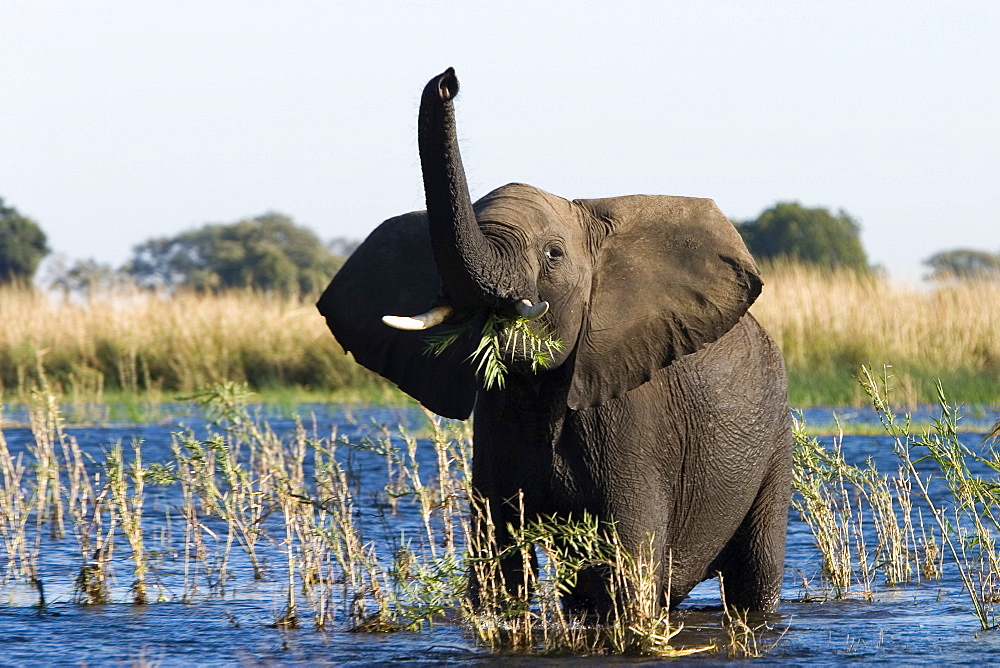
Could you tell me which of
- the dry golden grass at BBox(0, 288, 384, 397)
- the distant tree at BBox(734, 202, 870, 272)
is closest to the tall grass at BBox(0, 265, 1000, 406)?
the dry golden grass at BBox(0, 288, 384, 397)

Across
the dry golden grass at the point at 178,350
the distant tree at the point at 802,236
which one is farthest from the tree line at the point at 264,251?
the dry golden grass at the point at 178,350

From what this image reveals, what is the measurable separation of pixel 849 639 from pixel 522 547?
195 centimetres

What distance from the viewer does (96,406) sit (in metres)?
18.4

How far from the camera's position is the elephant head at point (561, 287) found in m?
5.20

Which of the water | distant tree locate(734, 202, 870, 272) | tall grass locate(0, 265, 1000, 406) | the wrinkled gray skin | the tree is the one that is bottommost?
the water

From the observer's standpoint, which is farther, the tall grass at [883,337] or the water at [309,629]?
the tall grass at [883,337]

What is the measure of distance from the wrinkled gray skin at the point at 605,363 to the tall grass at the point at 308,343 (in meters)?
13.0

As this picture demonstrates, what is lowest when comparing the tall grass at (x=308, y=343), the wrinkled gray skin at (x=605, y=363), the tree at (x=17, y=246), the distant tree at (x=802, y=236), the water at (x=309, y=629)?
the water at (x=309, y=629)

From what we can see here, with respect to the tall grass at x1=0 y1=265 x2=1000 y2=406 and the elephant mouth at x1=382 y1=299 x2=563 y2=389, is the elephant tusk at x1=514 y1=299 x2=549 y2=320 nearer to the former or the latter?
the elephant mouth at x1=382 y1=299 x2=563 y2=389

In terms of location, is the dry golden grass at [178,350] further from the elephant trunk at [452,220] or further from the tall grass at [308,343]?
the elephant trunk at [452,220]

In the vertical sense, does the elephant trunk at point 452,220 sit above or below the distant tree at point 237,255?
below

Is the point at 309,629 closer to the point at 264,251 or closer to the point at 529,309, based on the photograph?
the point at 529,309

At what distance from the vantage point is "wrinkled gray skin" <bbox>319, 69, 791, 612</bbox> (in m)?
5.51

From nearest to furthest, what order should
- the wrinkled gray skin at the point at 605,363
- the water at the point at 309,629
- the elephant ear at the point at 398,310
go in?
the wrinkled gray skin at the point at 605,363 < the elephant ear at the point at 398,310 < the water at the point at 309,629
